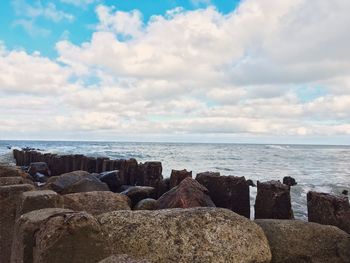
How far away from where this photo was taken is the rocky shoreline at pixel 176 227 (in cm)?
297

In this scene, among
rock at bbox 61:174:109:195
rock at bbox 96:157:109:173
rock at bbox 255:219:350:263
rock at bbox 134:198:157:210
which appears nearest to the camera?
rock at bbox 255:219:350:263

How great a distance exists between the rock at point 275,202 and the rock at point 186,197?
844 mm

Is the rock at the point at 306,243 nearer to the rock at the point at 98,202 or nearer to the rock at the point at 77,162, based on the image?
the rock at the point at 98,202

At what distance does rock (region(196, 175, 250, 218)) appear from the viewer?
721cm

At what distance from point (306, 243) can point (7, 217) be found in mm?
3328

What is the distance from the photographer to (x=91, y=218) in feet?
9.94

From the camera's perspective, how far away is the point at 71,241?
2.91m

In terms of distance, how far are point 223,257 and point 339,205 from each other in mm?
2125

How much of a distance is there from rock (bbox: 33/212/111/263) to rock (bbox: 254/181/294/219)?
13.0 feet

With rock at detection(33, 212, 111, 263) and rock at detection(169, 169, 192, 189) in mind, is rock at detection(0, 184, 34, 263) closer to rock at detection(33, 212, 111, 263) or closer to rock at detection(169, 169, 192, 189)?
rock at detection(33, 212, 111, 263)

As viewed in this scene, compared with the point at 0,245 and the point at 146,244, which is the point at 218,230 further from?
the point at 0,245

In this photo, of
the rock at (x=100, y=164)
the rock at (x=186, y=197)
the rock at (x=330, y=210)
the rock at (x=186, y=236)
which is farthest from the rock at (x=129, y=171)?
the rock at (x=186, y=236)

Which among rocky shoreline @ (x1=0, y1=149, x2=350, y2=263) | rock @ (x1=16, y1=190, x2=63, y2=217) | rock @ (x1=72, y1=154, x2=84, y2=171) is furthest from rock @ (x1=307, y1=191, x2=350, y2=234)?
rock @ (x1=72, y1=154, x2=84, y2=171)

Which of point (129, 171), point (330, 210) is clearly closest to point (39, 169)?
point (129, 171)
